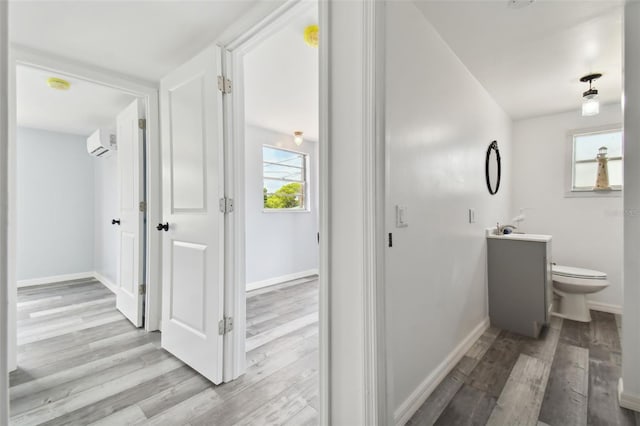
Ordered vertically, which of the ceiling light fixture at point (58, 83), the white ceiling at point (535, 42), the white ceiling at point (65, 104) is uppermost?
the white ceiling at point (65, 104)

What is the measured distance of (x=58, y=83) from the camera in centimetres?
244

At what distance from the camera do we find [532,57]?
2104mm

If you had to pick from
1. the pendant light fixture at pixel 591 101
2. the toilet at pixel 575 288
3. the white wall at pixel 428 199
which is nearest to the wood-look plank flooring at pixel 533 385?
the white wall at pixel 428 199

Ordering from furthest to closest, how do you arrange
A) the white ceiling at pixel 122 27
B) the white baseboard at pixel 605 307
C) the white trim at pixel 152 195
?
the white baseboard at pixel 605 307
the white trim at pixel 152 195
the white ceiling at pixel 122 27

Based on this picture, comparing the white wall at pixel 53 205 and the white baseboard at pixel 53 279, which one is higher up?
the white wall at pixel 53 205

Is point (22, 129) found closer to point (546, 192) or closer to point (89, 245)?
point (89, 245)

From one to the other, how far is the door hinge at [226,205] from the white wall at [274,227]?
212 centimetres

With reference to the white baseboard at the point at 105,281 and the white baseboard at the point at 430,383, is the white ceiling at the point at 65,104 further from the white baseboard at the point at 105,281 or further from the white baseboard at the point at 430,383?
the white baseboard at the point at 430,383

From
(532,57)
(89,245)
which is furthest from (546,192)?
(89,245)

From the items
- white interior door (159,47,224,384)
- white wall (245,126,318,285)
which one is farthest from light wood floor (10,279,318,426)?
white wall (245,126,318,285)

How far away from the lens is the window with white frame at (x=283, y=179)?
418 centimetres

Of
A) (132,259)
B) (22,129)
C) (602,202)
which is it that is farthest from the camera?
(22,129)

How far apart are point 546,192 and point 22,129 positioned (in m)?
7.02
